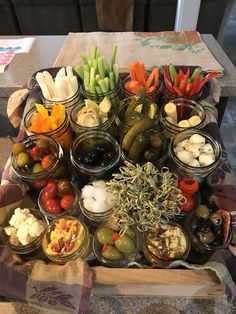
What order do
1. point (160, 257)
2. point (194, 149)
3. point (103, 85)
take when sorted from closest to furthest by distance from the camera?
point (160, 257) < point (194, 149) < point (103, 85)

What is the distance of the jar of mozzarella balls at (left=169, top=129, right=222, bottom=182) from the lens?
1.77ft

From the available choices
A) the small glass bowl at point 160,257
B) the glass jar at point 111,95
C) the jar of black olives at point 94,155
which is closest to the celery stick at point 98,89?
the glass jar at point 111,95

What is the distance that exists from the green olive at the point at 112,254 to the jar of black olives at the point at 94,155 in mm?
146

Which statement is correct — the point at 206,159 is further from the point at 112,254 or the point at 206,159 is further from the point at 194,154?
the point at 112,254

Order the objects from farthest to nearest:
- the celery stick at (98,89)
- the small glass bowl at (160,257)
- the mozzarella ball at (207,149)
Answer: the celery stick at (98,89) < the mozzarella ball at (207,149) < the small glass bowl at (160,257)

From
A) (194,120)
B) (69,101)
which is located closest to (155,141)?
(194,120)

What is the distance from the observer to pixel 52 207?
532 millimetres

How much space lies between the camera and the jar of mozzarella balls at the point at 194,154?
1.77 ft

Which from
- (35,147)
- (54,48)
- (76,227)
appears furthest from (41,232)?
(54,48)

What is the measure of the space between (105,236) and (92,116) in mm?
265

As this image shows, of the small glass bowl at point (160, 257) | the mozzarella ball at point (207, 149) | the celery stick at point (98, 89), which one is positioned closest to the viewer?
the small glass bowl at point (160, 257)

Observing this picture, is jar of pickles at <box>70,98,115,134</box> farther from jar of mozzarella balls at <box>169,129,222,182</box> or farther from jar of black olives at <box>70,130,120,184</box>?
jar of mozzarella balls at <box>169,129,222,182</box>

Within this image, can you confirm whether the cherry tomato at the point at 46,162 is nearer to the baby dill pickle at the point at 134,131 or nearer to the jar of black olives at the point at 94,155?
the jar of black olives at the point at 94,155

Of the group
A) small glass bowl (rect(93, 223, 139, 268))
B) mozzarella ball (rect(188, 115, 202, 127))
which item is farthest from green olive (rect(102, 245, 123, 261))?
mozzarella ball (rect(188, 115, 202, 127))
